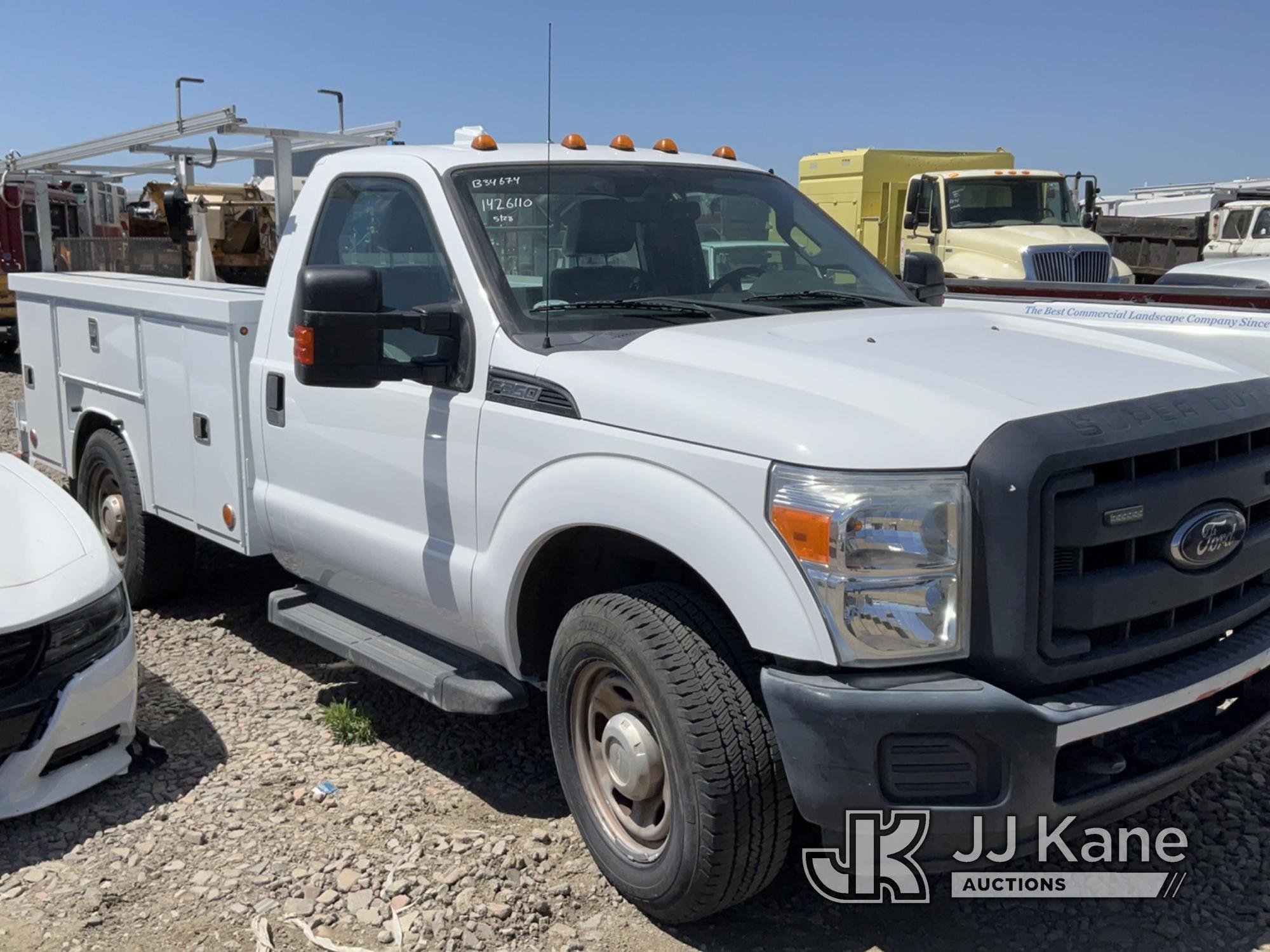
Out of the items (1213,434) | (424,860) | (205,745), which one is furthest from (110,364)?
(1213,434)

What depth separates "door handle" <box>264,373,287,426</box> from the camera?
4.33 meters

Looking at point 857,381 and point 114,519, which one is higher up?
point 857,381

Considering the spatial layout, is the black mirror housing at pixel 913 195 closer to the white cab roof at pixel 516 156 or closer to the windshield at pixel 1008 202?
the windshield at pixel 1008 202

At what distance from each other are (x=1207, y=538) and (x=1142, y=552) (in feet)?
0.57

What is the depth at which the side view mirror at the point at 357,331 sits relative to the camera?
331cm

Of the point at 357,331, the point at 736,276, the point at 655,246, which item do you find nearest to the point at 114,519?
the point at 357,331

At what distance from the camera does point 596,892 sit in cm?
334

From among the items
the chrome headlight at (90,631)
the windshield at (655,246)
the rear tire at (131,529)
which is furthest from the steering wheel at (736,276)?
the rear tire at (131,529)

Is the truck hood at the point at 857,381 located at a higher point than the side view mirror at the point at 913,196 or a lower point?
lower

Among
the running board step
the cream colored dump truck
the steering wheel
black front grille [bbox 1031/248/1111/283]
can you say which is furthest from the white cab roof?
black front grille [bbox 1031/248/1111/283]

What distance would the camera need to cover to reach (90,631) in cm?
383

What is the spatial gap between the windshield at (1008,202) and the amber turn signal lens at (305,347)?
11921 mm

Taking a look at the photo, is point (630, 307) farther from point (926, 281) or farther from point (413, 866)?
point (413, 866)

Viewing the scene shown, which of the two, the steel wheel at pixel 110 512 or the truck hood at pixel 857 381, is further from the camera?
the steel wheel at pixel 110 512
